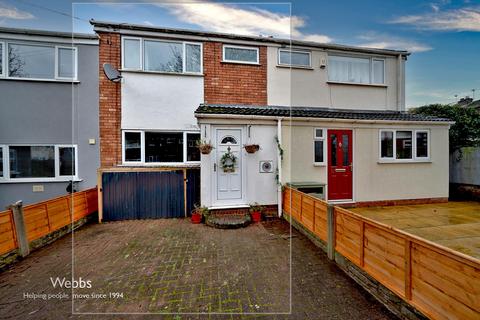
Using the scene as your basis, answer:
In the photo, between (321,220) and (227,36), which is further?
(227,36)

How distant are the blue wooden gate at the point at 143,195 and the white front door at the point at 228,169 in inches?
50.8

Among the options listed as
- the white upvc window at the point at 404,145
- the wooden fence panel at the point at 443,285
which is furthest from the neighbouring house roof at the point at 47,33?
the white upvc window at the point at 404,145

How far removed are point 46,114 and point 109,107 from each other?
2.11 m

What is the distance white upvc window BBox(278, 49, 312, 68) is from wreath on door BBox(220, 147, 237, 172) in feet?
16.2

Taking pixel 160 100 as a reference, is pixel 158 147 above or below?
below

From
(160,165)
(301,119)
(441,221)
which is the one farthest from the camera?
(160,165)

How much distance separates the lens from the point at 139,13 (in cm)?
648

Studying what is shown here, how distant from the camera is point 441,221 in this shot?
5.46m

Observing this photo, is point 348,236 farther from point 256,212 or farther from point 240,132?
point 240,132

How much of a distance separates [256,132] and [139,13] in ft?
17.1

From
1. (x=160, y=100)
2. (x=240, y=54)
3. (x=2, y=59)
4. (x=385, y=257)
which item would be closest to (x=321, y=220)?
(x=385, y=257)

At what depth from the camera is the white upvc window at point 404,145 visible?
7551 millimetres

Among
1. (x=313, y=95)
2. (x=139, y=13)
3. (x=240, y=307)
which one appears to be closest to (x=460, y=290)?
(x=240, y=307)

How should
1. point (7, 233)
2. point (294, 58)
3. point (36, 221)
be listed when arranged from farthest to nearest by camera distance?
point (294, 58)
point (36, 221)
point (7, 233)
